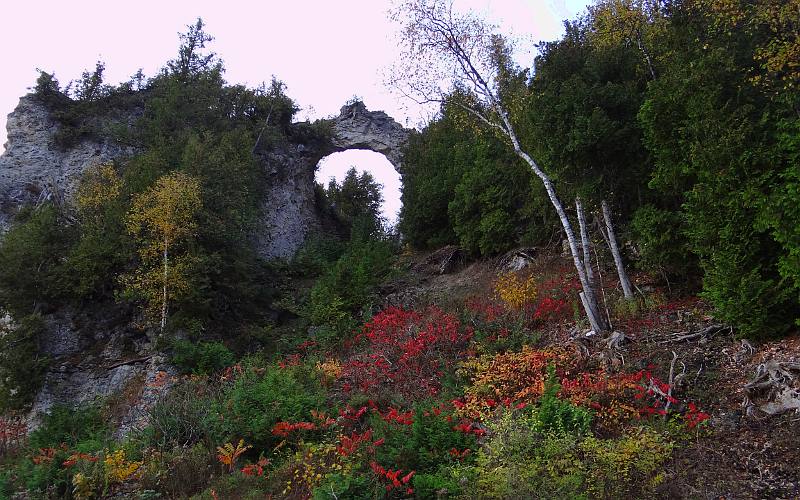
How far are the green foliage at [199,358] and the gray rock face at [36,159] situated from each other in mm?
11423

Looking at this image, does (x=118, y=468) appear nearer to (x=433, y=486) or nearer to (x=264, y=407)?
(x=264, y=407)

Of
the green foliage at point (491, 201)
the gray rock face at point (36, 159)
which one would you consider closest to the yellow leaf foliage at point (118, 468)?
the green foliage at point (491, 201)

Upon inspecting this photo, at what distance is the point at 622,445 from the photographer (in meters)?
5.95

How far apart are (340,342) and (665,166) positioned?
9.47m

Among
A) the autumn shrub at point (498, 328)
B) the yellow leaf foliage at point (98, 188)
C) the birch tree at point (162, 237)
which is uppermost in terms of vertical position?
the yellow leaf foliage at point (98, 188)

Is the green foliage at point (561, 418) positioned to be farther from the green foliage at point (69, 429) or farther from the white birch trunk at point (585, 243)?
the green foliage at point (69, 429)

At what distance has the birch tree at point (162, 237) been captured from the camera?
1479 cm

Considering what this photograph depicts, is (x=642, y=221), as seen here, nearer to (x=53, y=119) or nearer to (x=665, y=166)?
(x=665, y=166)

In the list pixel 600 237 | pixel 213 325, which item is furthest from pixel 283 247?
pixel 600 237

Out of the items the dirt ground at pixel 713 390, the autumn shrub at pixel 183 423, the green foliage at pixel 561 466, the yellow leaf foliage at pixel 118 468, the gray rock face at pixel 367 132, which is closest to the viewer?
the green foliage at pixel 561 466

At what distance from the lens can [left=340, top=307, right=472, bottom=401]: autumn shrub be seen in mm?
9875

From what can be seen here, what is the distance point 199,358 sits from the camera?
13562mm

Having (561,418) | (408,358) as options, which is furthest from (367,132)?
(561,418)

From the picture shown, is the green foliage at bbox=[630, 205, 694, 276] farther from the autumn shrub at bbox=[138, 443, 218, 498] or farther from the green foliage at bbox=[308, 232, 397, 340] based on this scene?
the autumn shrub at bbox=[138, 443, 218, 498]
